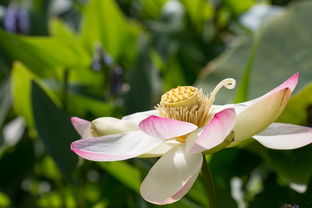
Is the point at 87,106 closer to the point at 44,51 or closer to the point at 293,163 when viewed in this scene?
the point at 44,51

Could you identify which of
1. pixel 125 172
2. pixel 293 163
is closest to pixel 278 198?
pixel 293 163

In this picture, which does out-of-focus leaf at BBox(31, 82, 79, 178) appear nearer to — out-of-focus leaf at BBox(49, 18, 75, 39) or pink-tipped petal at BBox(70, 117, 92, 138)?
pink-tipped petal at BBox(70, 117, 92, 138)

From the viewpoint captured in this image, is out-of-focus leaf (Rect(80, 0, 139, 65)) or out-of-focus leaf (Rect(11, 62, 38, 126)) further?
out-of-focus leaf (Rect(80, 0, 139, 65))

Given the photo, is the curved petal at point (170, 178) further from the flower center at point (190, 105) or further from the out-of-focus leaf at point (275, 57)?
the out-of-focus leaf at point (275, 57)

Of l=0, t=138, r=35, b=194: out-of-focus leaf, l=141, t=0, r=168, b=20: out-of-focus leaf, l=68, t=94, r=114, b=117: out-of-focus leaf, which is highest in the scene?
l=141, t=0, r=168, b=20: out-of-focus leaf

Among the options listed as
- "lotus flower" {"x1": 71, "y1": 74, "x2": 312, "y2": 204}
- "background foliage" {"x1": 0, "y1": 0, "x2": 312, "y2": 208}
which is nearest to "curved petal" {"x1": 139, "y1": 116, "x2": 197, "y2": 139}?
"lotus flower" {"x1": 71, "y1": 74, "x2": 312, "y2": 204}

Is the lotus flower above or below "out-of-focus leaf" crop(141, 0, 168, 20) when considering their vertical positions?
above

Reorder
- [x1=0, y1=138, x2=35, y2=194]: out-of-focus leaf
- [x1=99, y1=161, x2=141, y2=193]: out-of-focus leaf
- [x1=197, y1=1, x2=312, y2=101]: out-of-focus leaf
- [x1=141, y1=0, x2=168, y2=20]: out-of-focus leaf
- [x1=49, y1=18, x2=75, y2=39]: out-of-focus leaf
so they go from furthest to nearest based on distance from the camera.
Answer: [x1=141, y1=0, x2=168, y2=20]: out-of-focus leaf
[x1=49, y1=18, x2=75, y2=39]: out-of-focus leaf
[x1=0, y1=138, x2=35, y2=194]: out-of-focus leaf
[x1=197, y1=1, x2=312, y2=101]: out-of-focus leaf
[x1=99, y1=161, x2=141, y2=193]: out-of-focus leaf

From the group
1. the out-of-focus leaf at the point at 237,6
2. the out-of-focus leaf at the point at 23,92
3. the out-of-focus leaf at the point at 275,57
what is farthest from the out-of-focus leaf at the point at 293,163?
the out-of-focus leaf at the point at 237,6
